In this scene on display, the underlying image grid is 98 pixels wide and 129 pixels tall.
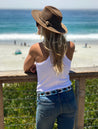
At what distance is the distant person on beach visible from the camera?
6.78ft

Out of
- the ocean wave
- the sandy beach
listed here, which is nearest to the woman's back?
the sandy beach

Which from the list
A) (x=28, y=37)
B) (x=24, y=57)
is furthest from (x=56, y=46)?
(x=28, y=37)

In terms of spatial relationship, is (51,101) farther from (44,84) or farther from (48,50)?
(48,50)

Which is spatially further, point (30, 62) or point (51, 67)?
point (30, 62)

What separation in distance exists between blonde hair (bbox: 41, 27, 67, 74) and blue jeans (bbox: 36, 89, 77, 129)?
26cm

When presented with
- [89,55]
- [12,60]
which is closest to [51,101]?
[12,60]

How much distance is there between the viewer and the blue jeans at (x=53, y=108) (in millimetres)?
2088

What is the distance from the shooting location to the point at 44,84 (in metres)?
2.15

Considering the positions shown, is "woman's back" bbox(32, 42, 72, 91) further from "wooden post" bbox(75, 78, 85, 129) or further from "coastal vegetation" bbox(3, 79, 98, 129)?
"coastal vegetation" bbox(3, 79, 98, 129)

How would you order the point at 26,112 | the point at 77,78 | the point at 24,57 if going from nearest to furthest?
the point at 77,78 → the point at 26,112 → the point at 24,57

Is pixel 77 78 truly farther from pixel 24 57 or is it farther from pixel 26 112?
pixel 24 57

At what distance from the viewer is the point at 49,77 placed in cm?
213

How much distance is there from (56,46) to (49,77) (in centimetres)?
31

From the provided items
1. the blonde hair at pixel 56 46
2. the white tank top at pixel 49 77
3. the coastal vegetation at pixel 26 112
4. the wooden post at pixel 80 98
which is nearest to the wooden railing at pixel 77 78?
the wooden post at pixel 80 98
